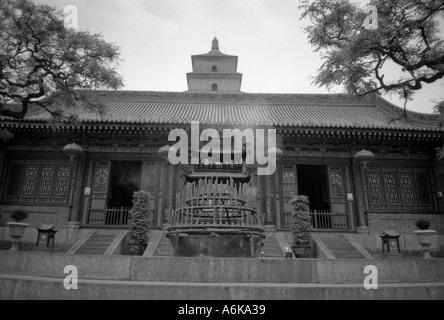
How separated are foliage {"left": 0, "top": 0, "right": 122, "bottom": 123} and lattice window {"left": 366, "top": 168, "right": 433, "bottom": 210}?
10.5 m

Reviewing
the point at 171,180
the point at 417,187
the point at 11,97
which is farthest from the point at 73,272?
the point at 417,187

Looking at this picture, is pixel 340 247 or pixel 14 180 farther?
pixel 14 180

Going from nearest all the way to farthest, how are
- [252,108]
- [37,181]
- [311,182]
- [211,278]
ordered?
[211,278] < [37,181] < [252,108] < [311,182]

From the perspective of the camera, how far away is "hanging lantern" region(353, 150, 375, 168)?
1157 cm

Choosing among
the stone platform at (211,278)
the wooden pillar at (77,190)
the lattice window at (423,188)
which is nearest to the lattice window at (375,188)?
the lattice window at (423,188)

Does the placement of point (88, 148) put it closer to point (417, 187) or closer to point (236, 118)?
point (236, 118)

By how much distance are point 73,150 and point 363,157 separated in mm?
10891

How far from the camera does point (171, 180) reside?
12.6 m

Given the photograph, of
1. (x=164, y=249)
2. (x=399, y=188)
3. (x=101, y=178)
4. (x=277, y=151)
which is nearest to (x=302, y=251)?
(x=277, y=151)

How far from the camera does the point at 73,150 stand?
38.2ft

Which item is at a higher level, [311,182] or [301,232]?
[311,182]

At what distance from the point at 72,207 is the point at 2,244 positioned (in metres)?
2.61

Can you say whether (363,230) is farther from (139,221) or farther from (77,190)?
(77,190)

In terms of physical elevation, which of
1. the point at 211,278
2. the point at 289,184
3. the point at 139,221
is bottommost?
the point at 211,278
